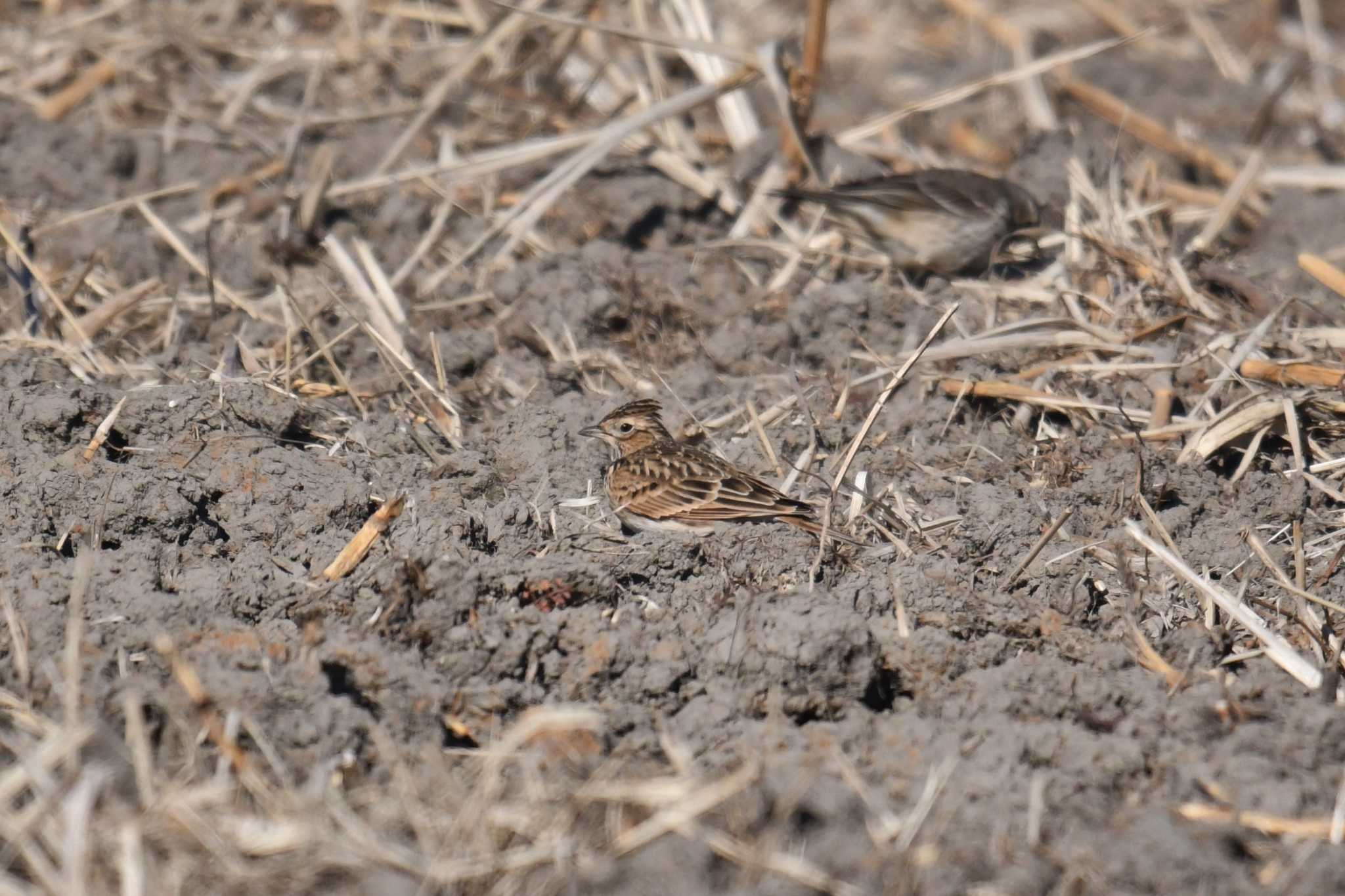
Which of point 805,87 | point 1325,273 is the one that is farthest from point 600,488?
point 1325,273

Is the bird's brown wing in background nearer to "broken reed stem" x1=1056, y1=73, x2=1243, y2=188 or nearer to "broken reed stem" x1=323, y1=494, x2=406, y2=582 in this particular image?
"broken reed stem" x1=1056, y1=73, x2=1243, y2=188

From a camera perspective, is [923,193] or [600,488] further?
[923,193]

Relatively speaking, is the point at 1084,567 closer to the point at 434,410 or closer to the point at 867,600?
the point at 867,600

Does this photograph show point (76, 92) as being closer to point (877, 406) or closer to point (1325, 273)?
point (877, 406)

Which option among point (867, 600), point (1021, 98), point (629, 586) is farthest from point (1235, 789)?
point (1021, 98)

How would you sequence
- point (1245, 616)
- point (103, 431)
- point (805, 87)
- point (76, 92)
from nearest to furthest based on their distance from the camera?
point (1245, 616) → point (103, 431) → point (805, 87) → point (76, 92)

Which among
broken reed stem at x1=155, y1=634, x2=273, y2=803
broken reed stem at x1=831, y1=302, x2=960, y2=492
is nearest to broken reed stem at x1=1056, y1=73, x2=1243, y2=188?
broken reed stem at x1=831, y1=302, x2=960, y2=492
